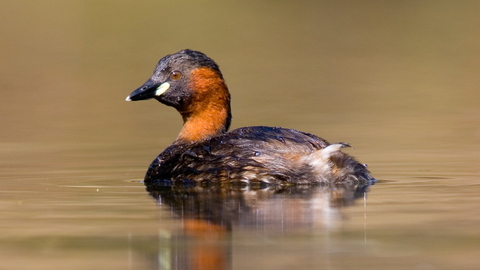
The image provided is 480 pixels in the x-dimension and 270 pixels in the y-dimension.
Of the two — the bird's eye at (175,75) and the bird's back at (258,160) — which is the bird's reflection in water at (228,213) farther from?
the bird's eye at (175,75)

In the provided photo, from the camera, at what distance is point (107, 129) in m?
13.1

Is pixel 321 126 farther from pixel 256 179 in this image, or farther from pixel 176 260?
pixel 176 260

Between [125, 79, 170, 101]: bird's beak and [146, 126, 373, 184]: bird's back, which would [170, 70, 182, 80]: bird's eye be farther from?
[146, 126, 373, 184]: bird's back

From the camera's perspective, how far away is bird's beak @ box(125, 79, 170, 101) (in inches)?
348

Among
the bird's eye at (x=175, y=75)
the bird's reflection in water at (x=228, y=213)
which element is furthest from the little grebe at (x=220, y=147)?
the bird's reflection in water at (x=228, y=213)

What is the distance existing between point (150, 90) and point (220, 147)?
1316 mm

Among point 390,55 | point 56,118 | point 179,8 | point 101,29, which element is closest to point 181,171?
point 56,118

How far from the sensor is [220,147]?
26.1 ft

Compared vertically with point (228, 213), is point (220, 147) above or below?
above

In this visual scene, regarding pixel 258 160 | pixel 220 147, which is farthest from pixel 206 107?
pixel 258 160

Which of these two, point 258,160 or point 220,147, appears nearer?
point 258,160

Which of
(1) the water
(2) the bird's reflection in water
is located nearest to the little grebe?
(2) the bird's reflection in water

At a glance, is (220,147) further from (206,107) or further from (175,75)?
Result: (175,75)

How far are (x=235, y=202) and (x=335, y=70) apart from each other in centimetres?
1446
